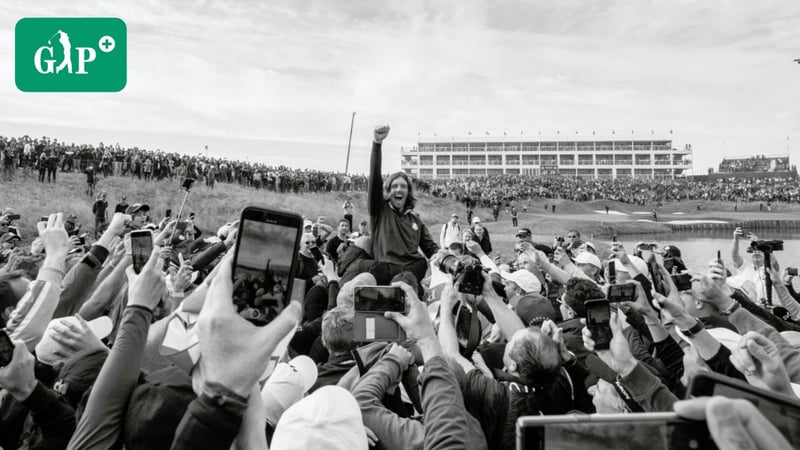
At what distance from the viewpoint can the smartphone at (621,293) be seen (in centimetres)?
283

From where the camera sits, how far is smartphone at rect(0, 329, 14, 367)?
7.25 ft

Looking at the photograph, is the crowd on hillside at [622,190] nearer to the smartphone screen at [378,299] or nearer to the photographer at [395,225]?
the photographer at [395,225]

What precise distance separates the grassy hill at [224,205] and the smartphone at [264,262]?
36.0ft

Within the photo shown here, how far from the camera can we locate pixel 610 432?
1091mm

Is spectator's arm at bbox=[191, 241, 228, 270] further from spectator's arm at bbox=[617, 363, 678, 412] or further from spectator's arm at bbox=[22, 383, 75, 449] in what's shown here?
spectator's arm at bbox=[617, 363, 678, 412]

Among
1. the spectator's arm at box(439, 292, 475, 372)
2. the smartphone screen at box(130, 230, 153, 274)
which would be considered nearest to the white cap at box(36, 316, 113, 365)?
the smartphone screen at box(130, 230, 153, 274)

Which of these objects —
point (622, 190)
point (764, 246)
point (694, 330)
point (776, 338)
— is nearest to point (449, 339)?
point (694, 330)

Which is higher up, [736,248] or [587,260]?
[736,248]

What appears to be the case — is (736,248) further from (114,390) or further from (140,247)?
(114,390)

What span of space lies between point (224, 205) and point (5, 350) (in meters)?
29.5

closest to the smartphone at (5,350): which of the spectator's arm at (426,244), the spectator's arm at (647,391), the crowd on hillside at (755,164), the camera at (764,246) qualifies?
the spectator's arm at (647,391)

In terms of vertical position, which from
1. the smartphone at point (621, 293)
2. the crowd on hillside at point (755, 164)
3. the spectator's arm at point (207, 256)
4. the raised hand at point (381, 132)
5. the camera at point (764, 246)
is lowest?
the smartphone at point (621, 293)

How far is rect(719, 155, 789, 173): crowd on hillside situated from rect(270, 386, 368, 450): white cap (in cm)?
12953

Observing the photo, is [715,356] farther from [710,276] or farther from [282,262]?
[282,262]
